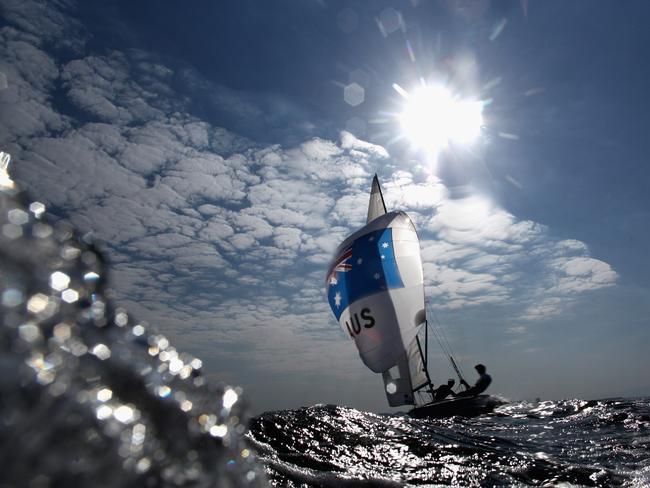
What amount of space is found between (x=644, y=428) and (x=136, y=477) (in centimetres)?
1038

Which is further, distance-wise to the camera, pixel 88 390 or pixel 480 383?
pixel 480 383

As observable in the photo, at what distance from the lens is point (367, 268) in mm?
19094

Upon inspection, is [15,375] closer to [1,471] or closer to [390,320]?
[1,471]

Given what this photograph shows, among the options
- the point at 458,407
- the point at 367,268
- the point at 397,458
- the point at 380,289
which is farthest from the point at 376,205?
the point at 397,458

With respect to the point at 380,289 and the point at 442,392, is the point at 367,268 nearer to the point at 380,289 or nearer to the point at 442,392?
the point at 380,289

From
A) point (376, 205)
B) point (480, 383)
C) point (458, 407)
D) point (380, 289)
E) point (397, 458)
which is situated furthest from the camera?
point (376, 205)

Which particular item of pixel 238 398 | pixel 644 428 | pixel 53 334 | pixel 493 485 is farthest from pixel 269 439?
pixel 644 428

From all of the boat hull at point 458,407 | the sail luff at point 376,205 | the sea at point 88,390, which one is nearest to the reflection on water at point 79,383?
the sea at point 88,390

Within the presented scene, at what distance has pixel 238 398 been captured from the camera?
2.97 ft

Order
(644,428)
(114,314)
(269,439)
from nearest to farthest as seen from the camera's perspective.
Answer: (114,314)
(269,439)
(644,428)

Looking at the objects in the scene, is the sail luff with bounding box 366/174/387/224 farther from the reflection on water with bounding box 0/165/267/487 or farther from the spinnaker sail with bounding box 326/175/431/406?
the reflection on water with bounding box 0/165/267/487

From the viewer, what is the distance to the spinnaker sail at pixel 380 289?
18.9 m

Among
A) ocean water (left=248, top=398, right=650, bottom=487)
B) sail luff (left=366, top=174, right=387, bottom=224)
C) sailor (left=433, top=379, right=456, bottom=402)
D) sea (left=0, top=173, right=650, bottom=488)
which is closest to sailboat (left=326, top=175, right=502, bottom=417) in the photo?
sailor (left=433, top=379, right=456, bottom=402)

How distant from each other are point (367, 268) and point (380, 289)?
1245 mm
